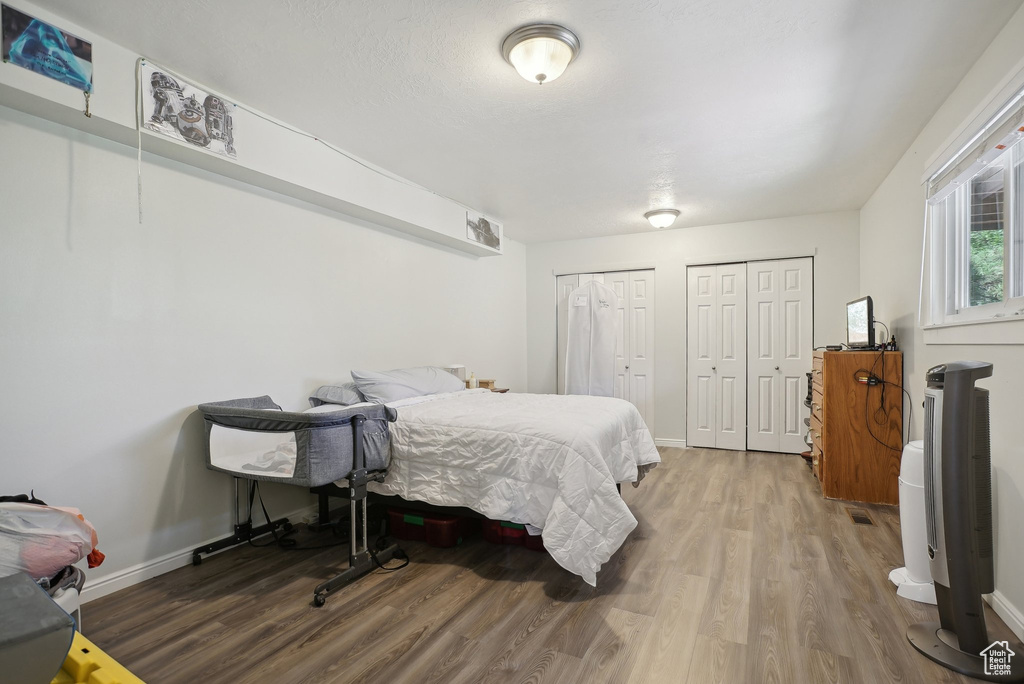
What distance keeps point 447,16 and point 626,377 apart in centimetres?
455

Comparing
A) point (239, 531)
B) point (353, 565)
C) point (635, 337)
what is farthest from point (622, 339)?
point (239, 531)

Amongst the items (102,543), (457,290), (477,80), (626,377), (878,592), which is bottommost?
(878,592)

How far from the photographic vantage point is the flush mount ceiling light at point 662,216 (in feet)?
15.8

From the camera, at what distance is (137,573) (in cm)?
241

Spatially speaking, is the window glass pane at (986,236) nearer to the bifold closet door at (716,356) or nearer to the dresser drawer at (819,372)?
the dresser drawer at (819,372)

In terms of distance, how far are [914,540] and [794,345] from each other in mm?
3128

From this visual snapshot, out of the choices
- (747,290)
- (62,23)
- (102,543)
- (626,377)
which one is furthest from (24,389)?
(747,290)

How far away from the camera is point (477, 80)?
2484mm

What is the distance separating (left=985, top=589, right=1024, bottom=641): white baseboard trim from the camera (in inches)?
74.9

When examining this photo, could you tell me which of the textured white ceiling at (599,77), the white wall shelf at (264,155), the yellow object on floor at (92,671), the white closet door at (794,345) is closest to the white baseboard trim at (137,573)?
the yellow object on floor at (92,671)

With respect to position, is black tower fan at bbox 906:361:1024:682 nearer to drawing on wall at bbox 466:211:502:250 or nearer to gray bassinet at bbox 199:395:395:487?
gray bassinet at bbox 199:395:395:487

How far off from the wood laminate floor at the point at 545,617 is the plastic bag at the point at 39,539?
551 millimetres

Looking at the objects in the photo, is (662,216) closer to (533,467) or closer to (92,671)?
(533,467)

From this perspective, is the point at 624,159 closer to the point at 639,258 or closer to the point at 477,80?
the point at 477,80
